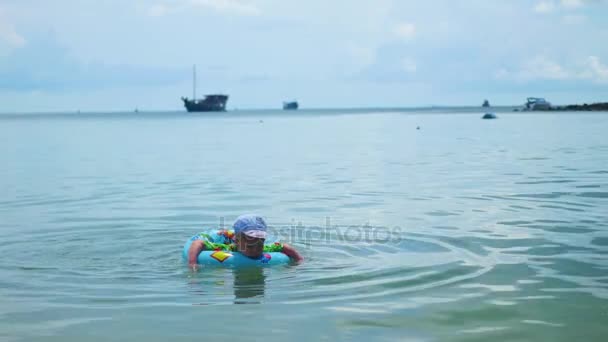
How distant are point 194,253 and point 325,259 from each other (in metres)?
2.06

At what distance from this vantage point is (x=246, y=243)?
1048 cm

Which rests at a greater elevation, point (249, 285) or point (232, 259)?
point (232, 259)

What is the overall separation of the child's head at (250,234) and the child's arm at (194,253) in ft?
1.91

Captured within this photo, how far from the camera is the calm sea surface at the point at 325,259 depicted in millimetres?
7758

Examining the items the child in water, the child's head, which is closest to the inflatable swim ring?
the child in water

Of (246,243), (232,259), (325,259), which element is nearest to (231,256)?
(232,259)

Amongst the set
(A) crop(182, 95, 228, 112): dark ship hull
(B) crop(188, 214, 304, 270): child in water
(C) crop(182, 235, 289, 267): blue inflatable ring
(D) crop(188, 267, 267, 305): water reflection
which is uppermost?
(A) crop(182, 95, 228, 112): dark ship hull

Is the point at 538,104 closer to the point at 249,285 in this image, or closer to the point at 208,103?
the point at 208,103

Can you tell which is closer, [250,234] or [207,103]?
[250,234]

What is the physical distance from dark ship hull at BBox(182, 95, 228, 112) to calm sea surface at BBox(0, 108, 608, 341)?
5773 inches

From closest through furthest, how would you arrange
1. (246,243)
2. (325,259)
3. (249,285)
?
(249,285) → (246,243) → (325,259)

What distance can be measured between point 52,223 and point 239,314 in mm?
8379

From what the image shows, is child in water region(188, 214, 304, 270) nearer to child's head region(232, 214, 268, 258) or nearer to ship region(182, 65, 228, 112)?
child's head region(232, 214, 268, 258)

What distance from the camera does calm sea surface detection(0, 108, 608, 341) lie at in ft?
25.5
